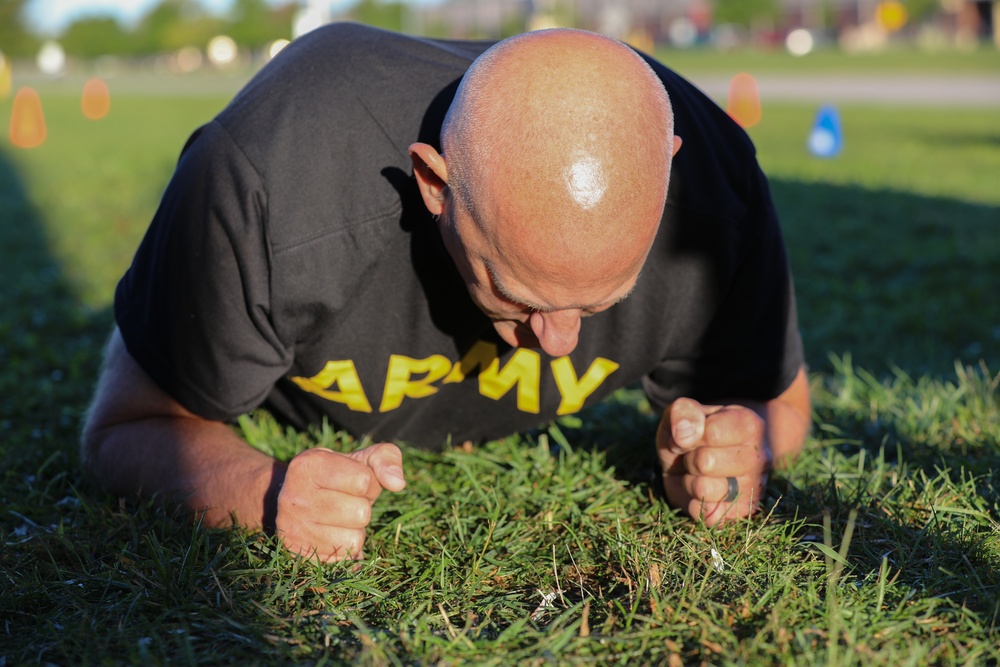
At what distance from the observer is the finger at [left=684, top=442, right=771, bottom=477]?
2.09 meters

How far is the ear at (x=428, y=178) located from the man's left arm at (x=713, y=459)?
2.15 feet

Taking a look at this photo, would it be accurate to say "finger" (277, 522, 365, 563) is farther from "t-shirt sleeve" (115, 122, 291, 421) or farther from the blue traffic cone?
the blue traffic cone

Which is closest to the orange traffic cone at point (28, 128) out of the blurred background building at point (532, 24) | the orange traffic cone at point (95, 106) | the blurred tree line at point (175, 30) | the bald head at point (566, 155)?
the orange traffic cone at point (95, 106)

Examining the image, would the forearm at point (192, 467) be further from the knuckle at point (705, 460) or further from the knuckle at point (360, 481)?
the knuckle at point (705, 460)

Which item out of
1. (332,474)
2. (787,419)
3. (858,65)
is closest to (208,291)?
(332,474)

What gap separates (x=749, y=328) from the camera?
7.53 feet

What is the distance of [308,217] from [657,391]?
99 cm

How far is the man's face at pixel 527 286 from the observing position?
166 cm

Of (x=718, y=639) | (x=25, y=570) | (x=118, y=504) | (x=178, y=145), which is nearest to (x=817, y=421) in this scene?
(x=718, y=639)

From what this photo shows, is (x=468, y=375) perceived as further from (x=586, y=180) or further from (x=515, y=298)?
(x=586, y=180)

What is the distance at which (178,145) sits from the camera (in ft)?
40.1

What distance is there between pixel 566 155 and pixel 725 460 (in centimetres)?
86

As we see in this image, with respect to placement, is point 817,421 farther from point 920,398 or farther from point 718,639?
point 718,639

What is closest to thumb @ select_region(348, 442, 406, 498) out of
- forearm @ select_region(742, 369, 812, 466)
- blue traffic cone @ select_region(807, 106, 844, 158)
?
forearm @ select_region(742, 369, 812, 466)
